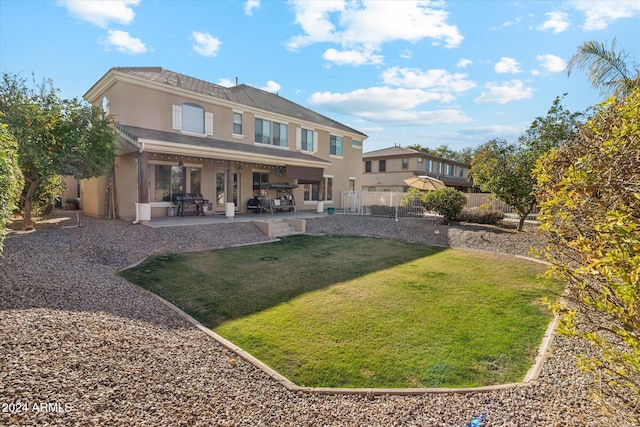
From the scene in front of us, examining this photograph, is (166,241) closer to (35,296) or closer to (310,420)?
(35,296)

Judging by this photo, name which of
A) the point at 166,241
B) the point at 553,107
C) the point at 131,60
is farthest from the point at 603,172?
the point at 131,60

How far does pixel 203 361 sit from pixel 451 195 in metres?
14.8

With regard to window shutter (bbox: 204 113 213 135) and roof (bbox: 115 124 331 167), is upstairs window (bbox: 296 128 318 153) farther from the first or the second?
window shutter (bbox: 204 113 213 135)

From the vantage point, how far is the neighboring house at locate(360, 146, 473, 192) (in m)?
33.8

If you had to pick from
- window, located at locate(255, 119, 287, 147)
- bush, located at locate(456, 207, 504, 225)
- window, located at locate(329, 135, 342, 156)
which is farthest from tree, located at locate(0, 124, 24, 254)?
window, located at locate(329, 135, 342, 156)

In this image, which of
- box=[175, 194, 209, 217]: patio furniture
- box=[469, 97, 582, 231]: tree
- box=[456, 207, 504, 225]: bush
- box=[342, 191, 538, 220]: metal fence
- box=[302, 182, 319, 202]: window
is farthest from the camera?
box=[302, 182, 319, 202]: window

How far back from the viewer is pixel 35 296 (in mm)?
5055

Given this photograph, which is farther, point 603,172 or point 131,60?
point 131,60

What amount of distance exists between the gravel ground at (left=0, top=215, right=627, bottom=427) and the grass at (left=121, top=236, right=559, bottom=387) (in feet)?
1.22

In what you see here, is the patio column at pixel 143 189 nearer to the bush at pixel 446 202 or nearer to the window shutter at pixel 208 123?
the window shutter at pixel 208 123

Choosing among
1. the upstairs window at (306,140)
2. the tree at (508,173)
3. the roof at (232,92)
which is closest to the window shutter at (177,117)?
the roof at (232,92)

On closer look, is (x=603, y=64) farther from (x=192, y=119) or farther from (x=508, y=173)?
(x=192, y=119)

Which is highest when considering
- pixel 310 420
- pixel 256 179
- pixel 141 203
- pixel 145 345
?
pixel 256 179

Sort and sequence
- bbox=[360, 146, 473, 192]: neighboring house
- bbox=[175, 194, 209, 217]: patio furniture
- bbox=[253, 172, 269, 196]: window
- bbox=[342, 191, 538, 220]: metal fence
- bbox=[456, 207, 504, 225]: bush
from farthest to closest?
bbox=[360, 146, 473, 192]: neighboring house, bbox=[342, 191, 538, 220]: metal fence, bbox=[253, 172, 269, 196]: window, bbox=[456, 207, 504, 225]: bush, bbox=[175, 194, 209, 217]: patio furniture
